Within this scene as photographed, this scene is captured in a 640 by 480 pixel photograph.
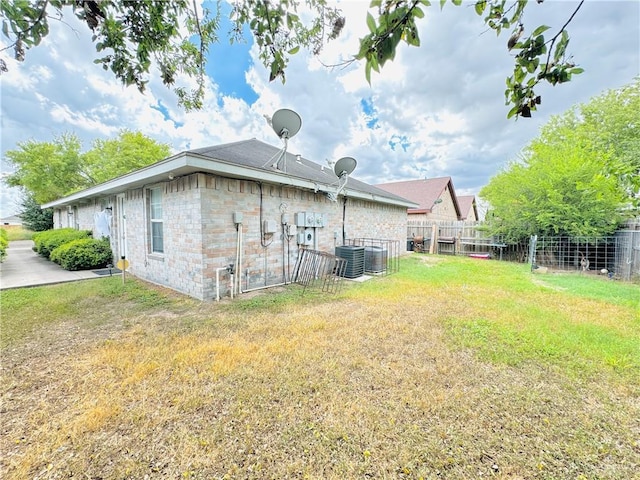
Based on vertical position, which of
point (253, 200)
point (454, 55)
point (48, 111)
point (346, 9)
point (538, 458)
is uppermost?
point (48, 111)

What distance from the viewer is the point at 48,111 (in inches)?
299

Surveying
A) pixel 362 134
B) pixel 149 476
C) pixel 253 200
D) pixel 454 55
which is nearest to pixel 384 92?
pixel 362 134

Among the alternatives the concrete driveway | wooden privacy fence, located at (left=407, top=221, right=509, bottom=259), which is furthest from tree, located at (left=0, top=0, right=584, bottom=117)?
wooden privacy fence, located at (left=407, top=221, right=509, bottom=259)

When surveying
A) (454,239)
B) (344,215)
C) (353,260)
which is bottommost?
(353,260)

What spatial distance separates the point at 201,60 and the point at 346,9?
74.5 inches

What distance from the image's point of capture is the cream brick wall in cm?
495

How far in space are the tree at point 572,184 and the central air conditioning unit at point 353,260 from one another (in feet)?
22.6

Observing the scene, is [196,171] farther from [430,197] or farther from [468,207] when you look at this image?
[468,207]

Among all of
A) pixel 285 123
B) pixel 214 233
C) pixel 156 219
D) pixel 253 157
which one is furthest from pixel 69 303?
pixel 285 123

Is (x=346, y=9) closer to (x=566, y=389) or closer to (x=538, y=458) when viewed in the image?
(x=538, y=458)

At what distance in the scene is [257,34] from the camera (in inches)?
91.9

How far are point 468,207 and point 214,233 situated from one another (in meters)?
28.7

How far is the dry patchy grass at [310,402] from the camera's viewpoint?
163 centimetres

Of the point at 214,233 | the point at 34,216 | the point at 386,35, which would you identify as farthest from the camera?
the point at 34,216
